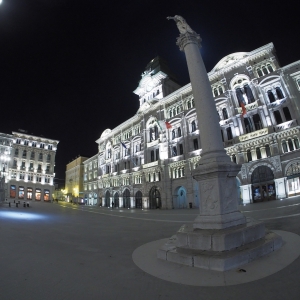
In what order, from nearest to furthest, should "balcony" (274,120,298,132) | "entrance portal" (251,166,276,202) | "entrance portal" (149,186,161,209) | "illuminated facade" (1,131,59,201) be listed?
"balcony" (274,120,298,132)
"entrance portal" (251,166,276,202)
"entrance portal" (149,186,161,209)
"illuminated facade" (1,131,59,201)

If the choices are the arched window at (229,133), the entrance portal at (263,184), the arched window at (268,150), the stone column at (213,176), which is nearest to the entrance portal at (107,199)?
the arched window at (229,133)

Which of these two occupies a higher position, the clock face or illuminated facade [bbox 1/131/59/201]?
the clock face

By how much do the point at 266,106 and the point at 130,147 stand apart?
30347mm

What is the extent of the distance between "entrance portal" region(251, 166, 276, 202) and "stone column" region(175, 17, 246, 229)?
23.7 m

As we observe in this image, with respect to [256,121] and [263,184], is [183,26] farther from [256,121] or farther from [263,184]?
[263,184]

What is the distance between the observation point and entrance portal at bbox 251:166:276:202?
1019 inches

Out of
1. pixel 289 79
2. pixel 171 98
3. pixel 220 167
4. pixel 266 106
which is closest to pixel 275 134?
pixel 266 106

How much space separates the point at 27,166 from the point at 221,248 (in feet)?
240

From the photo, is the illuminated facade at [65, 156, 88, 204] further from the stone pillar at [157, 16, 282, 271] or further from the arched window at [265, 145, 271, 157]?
the stone pillar at [157, 16, 282, 271]

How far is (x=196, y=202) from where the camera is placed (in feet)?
106

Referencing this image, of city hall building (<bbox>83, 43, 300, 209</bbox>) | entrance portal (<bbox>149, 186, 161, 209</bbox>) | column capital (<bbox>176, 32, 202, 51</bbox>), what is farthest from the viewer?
entrance portal (<bbox>149, 186, 161, 209</bbox>)

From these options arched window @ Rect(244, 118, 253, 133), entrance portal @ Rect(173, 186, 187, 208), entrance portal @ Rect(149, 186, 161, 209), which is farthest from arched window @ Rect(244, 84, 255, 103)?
entrance portal @ Rect(149, 186, 161, 209)

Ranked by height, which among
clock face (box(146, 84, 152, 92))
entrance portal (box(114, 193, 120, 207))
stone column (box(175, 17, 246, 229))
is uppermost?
clock face (box(146, 84, 152, 92))

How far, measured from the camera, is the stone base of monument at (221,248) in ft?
14.6
